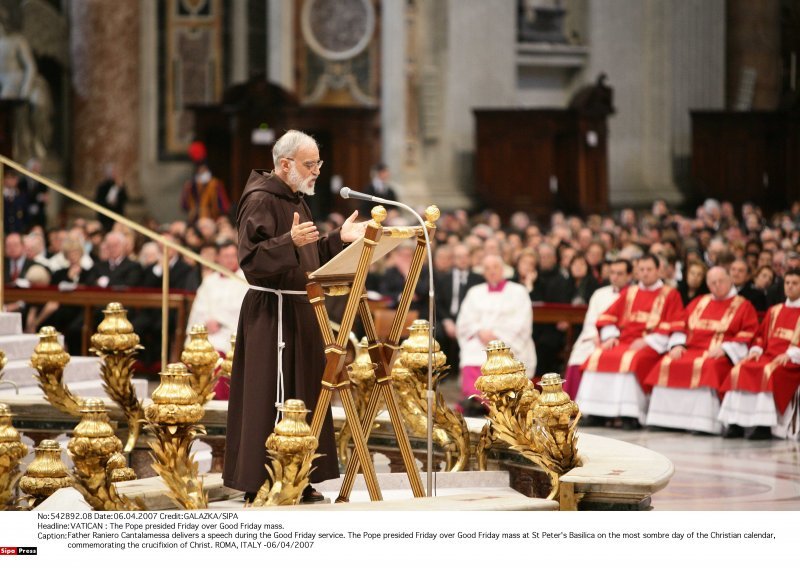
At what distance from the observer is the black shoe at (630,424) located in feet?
36.3

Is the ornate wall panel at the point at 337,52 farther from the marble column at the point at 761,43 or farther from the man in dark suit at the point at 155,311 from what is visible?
the man in dark suit at the point at 155,311

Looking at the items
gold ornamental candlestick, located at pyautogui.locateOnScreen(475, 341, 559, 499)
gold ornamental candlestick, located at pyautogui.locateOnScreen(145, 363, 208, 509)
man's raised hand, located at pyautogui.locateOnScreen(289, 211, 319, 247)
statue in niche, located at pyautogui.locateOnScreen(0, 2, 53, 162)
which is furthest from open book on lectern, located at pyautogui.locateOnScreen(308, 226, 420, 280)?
statue in niche, located at pyautogui.locateOnScreen(0, 2, 53, 162)

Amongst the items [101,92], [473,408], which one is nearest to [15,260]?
[473,408]

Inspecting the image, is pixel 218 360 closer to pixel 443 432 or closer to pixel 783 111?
pixel 443 432

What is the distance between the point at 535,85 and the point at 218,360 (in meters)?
18.0

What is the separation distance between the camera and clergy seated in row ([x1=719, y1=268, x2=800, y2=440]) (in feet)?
33.8

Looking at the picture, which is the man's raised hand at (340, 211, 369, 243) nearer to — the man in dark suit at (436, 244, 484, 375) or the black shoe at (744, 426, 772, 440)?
the black shoe at (744, 426, 772, 440)

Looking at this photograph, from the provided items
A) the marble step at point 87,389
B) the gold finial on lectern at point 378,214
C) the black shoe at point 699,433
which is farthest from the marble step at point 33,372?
the black shoe at point 699,433

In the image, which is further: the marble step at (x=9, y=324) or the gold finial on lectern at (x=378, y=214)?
the marble step at (x=9, y=324)

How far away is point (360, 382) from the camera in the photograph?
273 inches

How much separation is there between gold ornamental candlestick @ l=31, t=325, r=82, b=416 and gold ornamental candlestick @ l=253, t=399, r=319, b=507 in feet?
7.35

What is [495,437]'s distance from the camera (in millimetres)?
6723

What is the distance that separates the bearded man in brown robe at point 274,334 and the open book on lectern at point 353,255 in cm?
22
